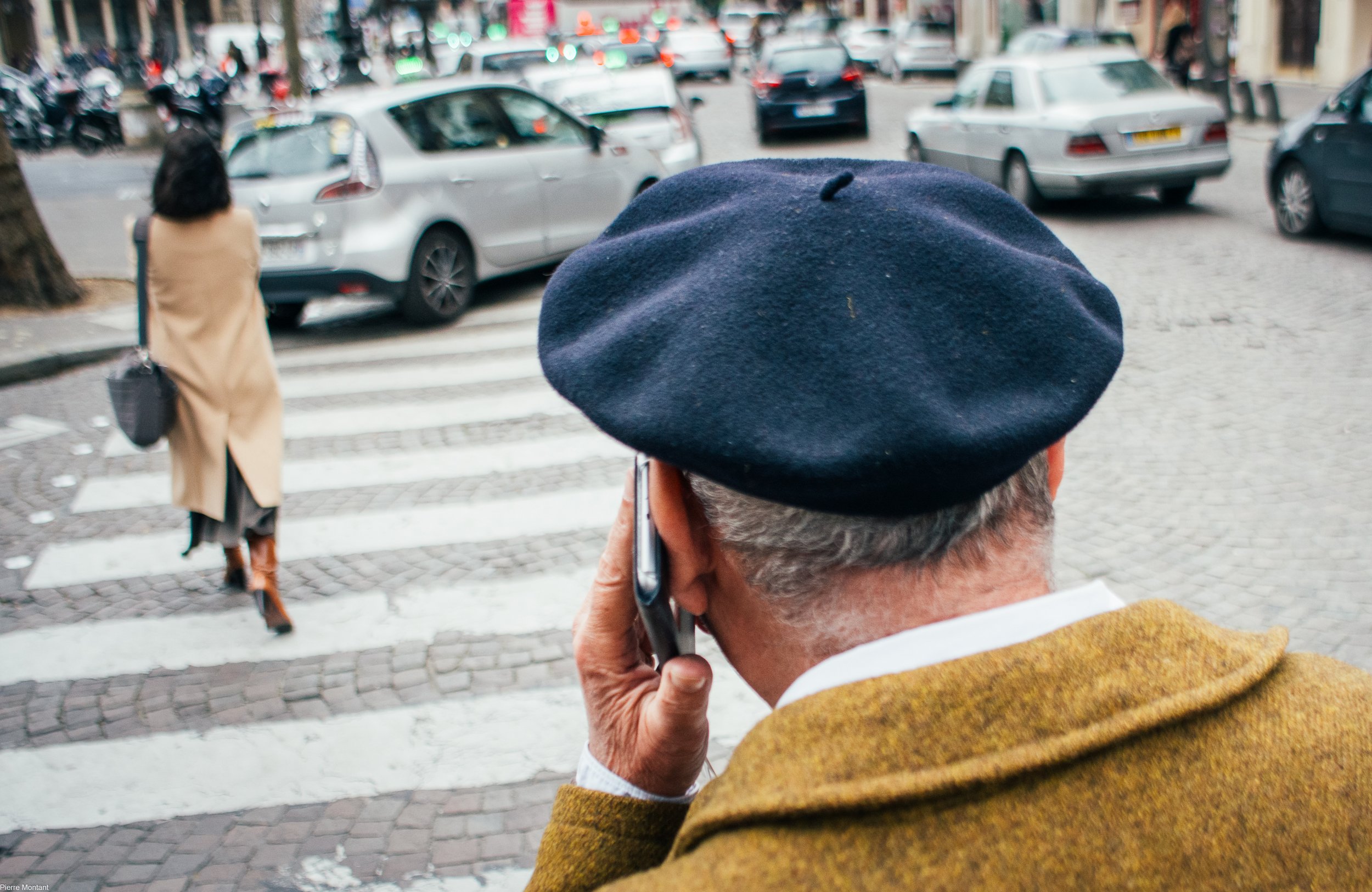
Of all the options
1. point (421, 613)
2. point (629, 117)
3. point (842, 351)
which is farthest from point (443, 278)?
point (842, 351)

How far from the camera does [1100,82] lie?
12.6 m

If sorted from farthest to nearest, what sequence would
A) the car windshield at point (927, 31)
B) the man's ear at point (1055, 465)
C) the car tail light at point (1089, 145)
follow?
1. the car windshield at point (927, 31)
2. the car tail light at point (1089, 145)
3. the man's ear at point (1055, 465)

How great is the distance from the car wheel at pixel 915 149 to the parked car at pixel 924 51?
75.9ft

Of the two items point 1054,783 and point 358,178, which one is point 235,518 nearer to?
point 1054,783

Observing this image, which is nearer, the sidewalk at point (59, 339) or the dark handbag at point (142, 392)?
the dark handbag at point (142, 392)

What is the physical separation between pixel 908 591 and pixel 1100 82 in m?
12.8

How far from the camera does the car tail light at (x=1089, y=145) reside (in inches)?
469

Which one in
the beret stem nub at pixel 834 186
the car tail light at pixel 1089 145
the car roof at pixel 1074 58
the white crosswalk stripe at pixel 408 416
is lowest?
the white crosswalk stripe at pixel 408 416

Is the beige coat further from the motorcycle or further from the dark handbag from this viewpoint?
the motorcycle

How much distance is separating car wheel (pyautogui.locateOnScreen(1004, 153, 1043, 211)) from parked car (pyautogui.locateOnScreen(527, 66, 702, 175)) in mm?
3471

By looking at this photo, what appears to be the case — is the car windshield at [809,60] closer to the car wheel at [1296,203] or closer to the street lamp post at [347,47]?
the street lamp post at [347,47]

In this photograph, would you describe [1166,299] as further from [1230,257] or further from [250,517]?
[250,517]

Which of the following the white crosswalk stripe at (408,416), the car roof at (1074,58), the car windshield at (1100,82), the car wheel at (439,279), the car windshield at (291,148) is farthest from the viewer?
the car roof at (1074,58)

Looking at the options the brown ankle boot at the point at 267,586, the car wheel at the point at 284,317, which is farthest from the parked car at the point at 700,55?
the brown ankle boot at the point at 267,586
